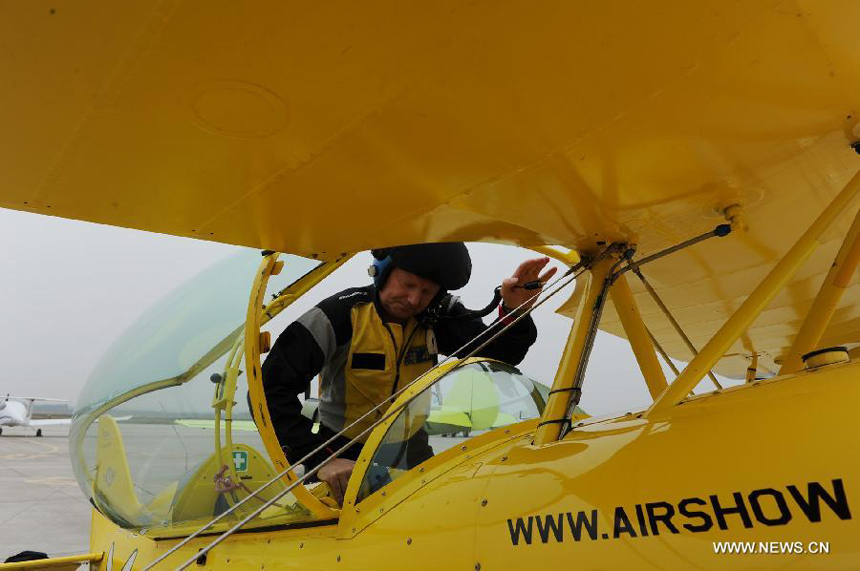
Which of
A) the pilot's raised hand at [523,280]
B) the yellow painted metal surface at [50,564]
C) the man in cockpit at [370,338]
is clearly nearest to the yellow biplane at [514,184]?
the man in cockpit at [370,338]

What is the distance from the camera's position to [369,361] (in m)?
2.78

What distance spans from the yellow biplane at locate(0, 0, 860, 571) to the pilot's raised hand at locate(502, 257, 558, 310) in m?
0.56

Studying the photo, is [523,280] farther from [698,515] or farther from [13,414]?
[13,414]

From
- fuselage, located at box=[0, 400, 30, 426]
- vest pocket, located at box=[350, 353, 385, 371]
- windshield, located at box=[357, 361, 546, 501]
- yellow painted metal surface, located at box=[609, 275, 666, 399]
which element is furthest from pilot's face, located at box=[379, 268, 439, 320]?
fuselage, located at box=[0, 400, 30, 426]

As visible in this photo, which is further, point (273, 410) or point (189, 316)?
point (189, 316)

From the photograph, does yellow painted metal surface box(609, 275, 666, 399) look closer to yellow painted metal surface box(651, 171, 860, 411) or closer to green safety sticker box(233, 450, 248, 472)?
yellow painted metal surface box(651, 171, 860, 411)

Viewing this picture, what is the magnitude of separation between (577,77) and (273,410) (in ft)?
6.24

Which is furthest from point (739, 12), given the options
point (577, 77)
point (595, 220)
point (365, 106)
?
point (595, 220)

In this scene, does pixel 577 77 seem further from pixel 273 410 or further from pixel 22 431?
pixel 22 431

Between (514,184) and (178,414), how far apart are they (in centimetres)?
183

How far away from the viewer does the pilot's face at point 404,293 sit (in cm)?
283

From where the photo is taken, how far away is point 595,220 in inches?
67.1

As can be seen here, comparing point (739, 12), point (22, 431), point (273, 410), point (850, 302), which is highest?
point (22, 431)

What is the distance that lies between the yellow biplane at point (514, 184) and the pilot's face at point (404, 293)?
27.6 inches
